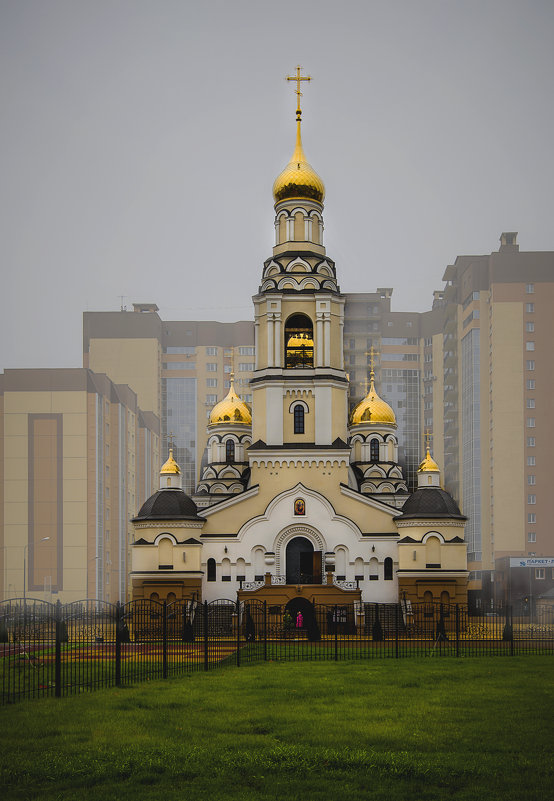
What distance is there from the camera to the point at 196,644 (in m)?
32.8

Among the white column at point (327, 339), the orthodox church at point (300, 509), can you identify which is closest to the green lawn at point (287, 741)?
the orthodox church at point (300, 509)

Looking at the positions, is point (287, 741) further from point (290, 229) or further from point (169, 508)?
point (290, 229)

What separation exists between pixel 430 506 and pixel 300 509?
6127 millimetres

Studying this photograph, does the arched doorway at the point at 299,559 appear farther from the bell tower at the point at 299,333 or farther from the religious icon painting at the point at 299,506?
the bell tower at the point at 299,333

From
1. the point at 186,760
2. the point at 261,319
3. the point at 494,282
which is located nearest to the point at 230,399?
the point at 261,319

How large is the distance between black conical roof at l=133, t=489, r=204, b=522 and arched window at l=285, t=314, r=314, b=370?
29.6 feet

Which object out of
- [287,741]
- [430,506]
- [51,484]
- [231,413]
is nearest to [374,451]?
[231,413]

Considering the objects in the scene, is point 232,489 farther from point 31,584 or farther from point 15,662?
point 15,662

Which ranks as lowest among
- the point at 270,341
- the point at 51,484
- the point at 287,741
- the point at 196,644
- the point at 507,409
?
the point at 196,644

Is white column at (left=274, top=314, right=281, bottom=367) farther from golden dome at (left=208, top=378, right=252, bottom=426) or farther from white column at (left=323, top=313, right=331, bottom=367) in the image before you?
golden dome at (left=208, top=378, right=252, bottom=426)

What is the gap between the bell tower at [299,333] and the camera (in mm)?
50094

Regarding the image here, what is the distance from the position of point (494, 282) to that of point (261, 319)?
32.1 m

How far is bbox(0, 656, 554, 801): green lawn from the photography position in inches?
428

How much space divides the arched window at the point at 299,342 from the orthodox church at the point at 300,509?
73 mm
